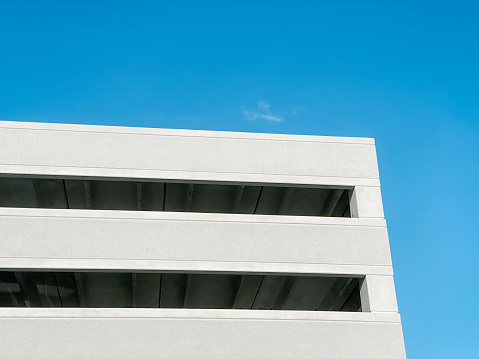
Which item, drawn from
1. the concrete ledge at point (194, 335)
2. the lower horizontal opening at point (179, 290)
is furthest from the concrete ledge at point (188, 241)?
the lower horizontal opening at point (179, 290)

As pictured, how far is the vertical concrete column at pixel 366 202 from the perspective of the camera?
58.7 feet

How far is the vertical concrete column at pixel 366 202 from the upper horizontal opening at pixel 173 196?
1.59 ft

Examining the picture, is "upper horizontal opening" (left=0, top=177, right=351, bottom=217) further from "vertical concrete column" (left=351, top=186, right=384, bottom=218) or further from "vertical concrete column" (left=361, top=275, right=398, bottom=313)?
"vertical concrete column" (left=361, top=275, right=398, bottom=313)

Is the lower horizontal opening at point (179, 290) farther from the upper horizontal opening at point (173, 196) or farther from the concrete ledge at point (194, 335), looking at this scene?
the concrete ledge at point (194, 335)

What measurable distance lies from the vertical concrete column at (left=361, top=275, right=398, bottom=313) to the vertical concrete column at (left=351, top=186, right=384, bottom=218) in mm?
1806

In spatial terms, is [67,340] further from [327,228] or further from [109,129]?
[327,228]

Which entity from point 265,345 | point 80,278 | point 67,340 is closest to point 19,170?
point 80,278

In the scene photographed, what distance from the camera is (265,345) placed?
15.8 m

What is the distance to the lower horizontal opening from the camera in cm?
1881

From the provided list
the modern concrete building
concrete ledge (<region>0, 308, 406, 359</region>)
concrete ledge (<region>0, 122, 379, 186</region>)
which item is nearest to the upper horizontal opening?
the modern concrete building

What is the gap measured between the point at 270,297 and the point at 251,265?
4069mm

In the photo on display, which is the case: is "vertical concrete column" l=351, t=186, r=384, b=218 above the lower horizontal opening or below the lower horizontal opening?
above

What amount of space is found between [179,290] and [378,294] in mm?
6508

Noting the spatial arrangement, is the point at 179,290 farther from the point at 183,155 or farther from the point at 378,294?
the point at 378,294
